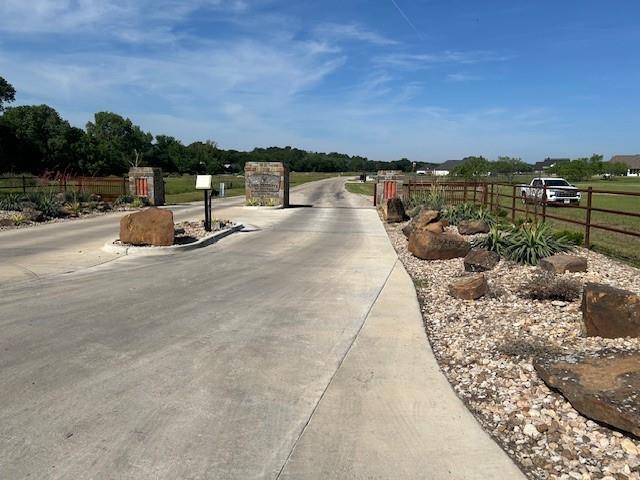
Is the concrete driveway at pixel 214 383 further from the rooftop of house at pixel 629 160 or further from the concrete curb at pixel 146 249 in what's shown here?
the rooftop of house at pixel 629 160

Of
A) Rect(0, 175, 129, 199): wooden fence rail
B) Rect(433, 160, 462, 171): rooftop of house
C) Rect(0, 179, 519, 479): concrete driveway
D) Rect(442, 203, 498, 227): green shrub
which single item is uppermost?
Rect(433, 160, 462, 171): rooftop of house

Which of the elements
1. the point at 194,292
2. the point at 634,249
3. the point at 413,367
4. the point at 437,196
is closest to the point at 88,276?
the point at 194,292

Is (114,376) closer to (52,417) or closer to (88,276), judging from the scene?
(52,417)

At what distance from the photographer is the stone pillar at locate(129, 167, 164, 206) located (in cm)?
2477

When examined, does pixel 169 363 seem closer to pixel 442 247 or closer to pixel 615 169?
pixel 442 247

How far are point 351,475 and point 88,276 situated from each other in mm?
6835

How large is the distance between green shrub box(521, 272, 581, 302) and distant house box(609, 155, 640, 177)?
153364 mm

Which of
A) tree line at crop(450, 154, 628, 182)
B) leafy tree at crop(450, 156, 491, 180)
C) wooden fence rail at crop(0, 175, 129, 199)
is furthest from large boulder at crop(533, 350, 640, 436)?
leafy tree at crop(450, 156, 491, 180)

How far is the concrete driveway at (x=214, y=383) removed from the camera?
11.0 ft

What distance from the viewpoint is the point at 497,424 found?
393 cm

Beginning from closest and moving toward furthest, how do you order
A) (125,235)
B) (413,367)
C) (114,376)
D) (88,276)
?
1. (114,376)
2. (413,367)
3. (88,276)
4. (125,235)

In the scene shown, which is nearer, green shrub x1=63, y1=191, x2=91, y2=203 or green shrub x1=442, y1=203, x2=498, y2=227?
green shrub x1=442, y1=203, x2=498, y2=227

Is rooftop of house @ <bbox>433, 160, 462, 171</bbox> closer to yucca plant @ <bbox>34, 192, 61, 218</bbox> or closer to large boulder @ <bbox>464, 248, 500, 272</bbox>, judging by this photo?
yucca plant @ <bbox>34, 192, 61, 218</bbox>

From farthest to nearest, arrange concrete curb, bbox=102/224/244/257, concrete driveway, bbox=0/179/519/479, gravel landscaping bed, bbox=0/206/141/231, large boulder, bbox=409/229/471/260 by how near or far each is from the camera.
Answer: gravel landscaping bed, bbox=0/206/141/231 < concrete curb, bbox=102/224/244/257 < large boulder, bbox=409/229/471/260 < concrete driveway, bbox=0/179/519/479
